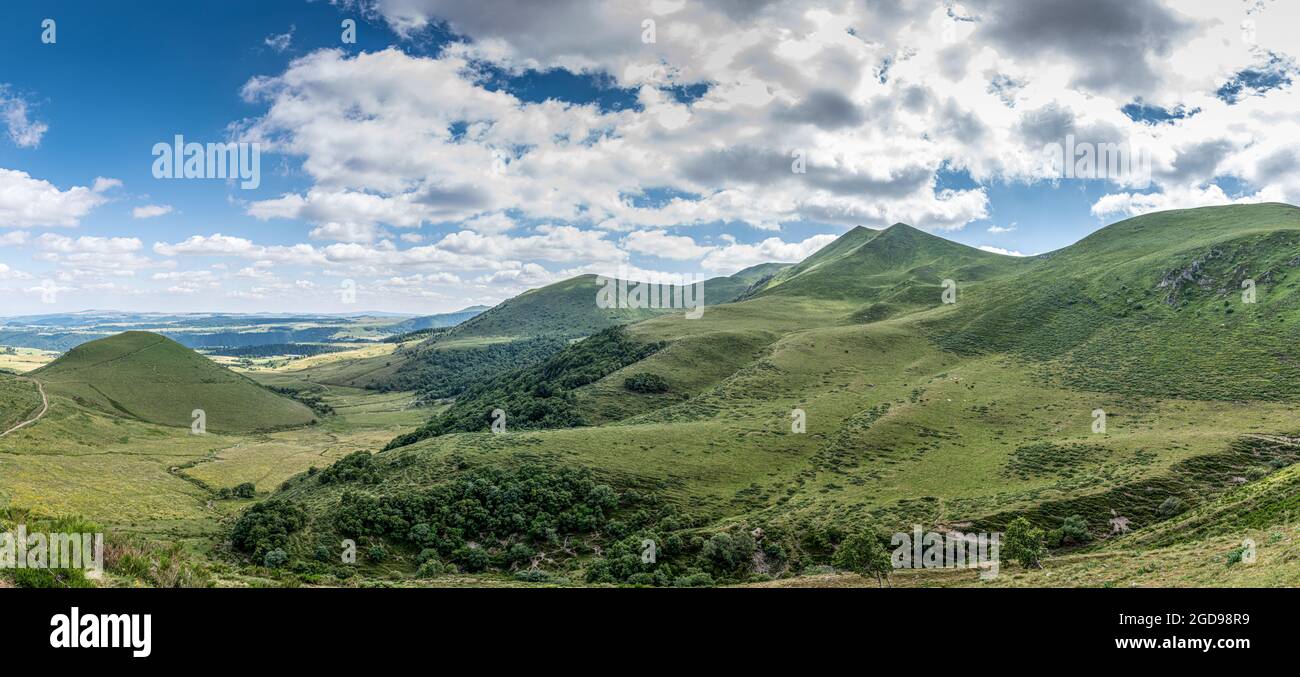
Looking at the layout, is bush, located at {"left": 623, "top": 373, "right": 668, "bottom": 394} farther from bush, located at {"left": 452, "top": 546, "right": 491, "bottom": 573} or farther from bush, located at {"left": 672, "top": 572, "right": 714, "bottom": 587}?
bush, located at {"left": 672, "top": 572, "right": 714, "bottom": 587}

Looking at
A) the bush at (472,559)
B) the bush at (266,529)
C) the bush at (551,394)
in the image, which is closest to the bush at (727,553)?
the bush at (472,559)

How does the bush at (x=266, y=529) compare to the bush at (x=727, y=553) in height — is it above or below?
above

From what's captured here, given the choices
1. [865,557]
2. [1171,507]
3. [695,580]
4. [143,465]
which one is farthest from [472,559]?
[143,465]

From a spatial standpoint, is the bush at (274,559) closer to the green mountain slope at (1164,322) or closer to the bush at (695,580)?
the bush at (695,580)

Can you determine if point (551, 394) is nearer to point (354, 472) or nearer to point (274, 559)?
point (354, 472)

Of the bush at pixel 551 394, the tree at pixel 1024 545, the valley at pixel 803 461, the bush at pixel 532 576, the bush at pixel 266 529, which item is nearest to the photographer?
the tree at pixel 1024 545
